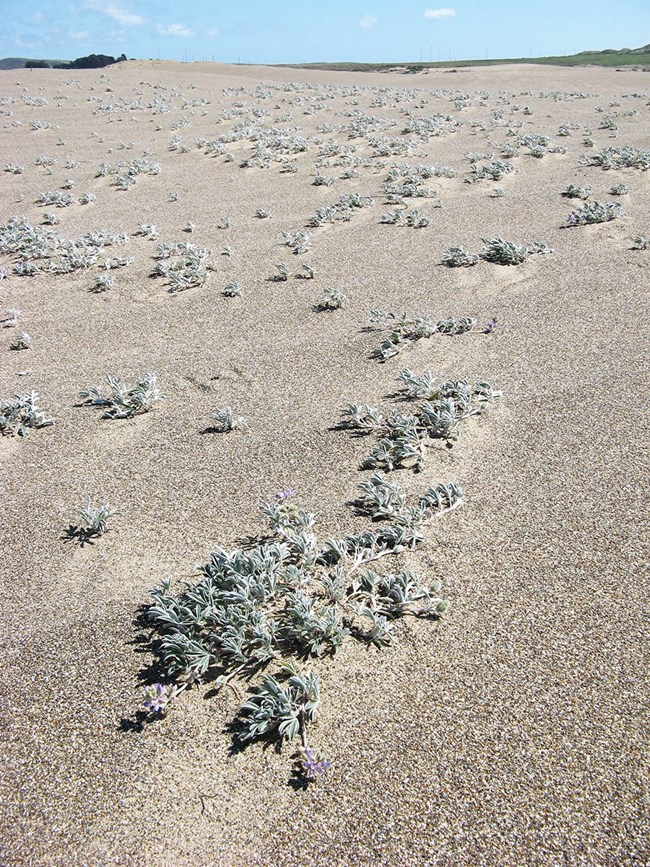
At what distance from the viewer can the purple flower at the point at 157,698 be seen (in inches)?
101

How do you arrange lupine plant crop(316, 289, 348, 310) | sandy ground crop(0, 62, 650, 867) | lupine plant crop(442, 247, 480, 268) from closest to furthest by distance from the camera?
sandy ground crop(0, 62, 650, 867) < lupine plant crop(316, 289, 348, 310) < lupine plant crop(442, 247, 480, 268)

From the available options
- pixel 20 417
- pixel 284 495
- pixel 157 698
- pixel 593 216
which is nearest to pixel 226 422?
pixel 284 495

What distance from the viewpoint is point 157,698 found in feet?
8.48

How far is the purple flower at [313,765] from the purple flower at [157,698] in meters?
0.63

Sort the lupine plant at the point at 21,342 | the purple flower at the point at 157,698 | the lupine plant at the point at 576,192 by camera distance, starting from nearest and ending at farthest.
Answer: the purple flower at the point at 157,698 < the lupine plant at the point at 21,342 < the lupine plant at the point at 576,192

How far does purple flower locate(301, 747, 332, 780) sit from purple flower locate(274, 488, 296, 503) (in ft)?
5.34

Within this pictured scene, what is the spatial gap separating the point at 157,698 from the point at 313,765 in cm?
Answer: 72

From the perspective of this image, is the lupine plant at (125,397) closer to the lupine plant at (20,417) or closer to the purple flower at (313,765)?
the lupine plant at (20,417)

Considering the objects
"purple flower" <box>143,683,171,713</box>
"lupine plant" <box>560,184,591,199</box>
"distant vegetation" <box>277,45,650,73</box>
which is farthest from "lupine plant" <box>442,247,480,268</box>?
"distant vegetation" <box>277,45,650,73</box>

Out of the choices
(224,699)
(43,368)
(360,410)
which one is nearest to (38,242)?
(43,368)

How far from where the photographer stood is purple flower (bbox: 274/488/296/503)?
379 cm

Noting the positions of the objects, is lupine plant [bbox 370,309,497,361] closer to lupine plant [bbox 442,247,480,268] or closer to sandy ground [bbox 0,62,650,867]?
sandy ground [bbox 0,62,650,867]

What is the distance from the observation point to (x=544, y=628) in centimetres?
292

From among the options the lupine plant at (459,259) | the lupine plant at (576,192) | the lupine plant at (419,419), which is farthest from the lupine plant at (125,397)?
the lupine plant at (576,192)
